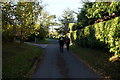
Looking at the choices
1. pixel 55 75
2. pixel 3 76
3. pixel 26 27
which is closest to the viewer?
pixel 3 76

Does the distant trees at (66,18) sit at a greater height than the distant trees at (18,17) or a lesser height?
greater

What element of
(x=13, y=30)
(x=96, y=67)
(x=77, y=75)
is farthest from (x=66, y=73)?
(x=13, y=30)

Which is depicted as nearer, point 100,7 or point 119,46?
point 119,46

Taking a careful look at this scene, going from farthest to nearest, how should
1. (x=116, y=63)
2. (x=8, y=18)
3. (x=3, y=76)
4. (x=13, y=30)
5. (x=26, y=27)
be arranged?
(x=26, y=27)
(x=13, y=30)
(x=8, y=18)
(x=116, y=63)
(x=3, y=76)

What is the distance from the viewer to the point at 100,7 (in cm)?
1272

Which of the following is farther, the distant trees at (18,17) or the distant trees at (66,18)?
the distant trees at (66,18)

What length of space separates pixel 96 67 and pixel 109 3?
18.8 feet

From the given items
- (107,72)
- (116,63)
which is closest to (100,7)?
(116,63)

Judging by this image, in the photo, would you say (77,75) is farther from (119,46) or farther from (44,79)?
(119,46)

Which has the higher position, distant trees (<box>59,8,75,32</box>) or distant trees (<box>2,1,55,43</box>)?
distant trees (<box>59,8,75,32</box>)

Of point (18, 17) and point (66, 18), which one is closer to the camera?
point (18, 17)

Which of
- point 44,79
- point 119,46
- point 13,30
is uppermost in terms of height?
point 13,30

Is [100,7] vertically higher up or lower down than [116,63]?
higher up

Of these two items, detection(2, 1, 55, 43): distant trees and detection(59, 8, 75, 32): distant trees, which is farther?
detection(59, 8, 75, 32): distant trees
